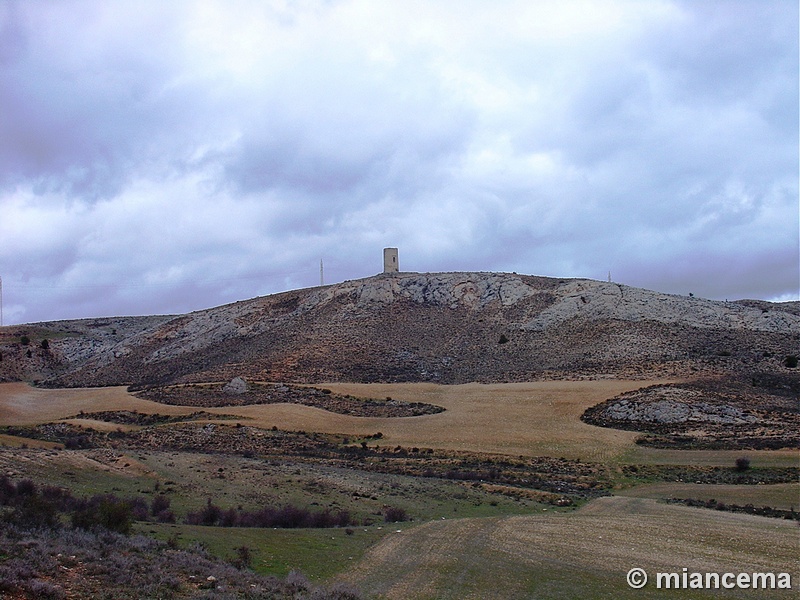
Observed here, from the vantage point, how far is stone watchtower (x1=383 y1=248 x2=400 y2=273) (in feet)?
349

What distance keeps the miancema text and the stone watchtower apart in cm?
9102

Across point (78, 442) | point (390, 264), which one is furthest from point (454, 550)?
point (390, 264)

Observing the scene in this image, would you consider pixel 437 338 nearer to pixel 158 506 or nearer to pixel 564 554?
pixel 158 506

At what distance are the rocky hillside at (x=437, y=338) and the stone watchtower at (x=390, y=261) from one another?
83.2 inches

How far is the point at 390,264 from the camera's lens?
351ft

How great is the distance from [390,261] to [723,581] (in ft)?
303

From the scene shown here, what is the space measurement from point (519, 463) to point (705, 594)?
22.8 m

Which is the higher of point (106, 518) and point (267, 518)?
point (106, 518)

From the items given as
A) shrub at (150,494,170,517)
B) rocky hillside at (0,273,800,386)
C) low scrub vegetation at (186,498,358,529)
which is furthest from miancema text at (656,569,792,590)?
rocky hillside at (0,273,800,386)

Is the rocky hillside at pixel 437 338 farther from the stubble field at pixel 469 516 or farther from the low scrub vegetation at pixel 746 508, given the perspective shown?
the low scrub vegetation at pixel 746 508

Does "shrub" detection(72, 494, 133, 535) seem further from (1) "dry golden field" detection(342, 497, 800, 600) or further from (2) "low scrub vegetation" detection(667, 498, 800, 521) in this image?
(2) "low scrub vegetation" detection(667, 498, 800, 521)

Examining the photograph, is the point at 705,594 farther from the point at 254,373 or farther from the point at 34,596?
the point at 254,373

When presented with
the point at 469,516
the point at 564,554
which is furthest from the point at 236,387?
the point at 564,554

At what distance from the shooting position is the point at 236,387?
6350 centimetres
